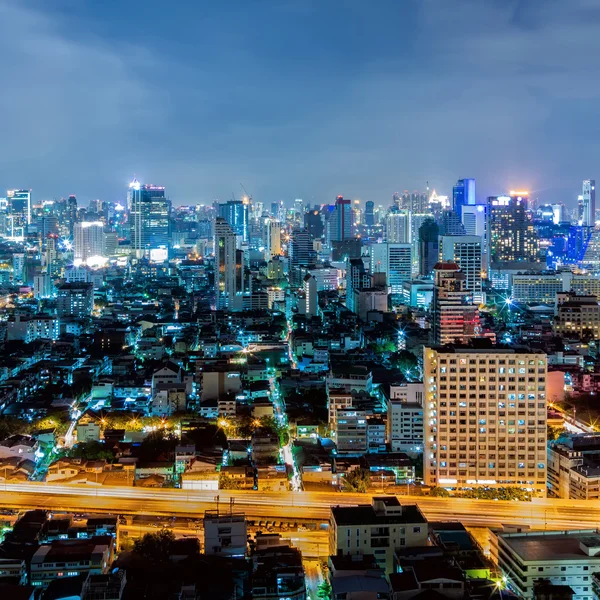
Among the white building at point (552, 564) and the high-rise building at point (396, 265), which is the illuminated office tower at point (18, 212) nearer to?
the high-rise building at point (396, 265)

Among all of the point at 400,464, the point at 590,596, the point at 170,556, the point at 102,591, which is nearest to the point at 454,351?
the point at 400,464

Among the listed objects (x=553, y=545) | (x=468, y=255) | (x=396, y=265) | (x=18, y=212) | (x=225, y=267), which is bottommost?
(x=553, y=545)

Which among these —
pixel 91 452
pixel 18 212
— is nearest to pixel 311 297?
pixel 91 452

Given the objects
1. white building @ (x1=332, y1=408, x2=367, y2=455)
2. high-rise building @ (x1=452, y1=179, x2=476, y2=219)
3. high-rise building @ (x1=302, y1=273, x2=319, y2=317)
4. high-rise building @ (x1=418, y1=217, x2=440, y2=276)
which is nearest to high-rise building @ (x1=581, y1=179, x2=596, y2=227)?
high-rise building @ (x1=452, y1=179, x2=476, y2=219)

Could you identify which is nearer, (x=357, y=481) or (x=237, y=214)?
(x=357, y=481)

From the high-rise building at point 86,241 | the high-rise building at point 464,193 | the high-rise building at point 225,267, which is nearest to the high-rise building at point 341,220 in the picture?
the high-rise building at point 464,193

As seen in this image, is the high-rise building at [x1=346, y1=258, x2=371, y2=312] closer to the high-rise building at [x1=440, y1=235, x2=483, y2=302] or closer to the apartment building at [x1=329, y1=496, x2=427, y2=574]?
the high-rise building at [x1=440, y1=235, x2=483, y2=302]

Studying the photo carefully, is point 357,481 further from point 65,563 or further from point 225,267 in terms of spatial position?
point 225,267
